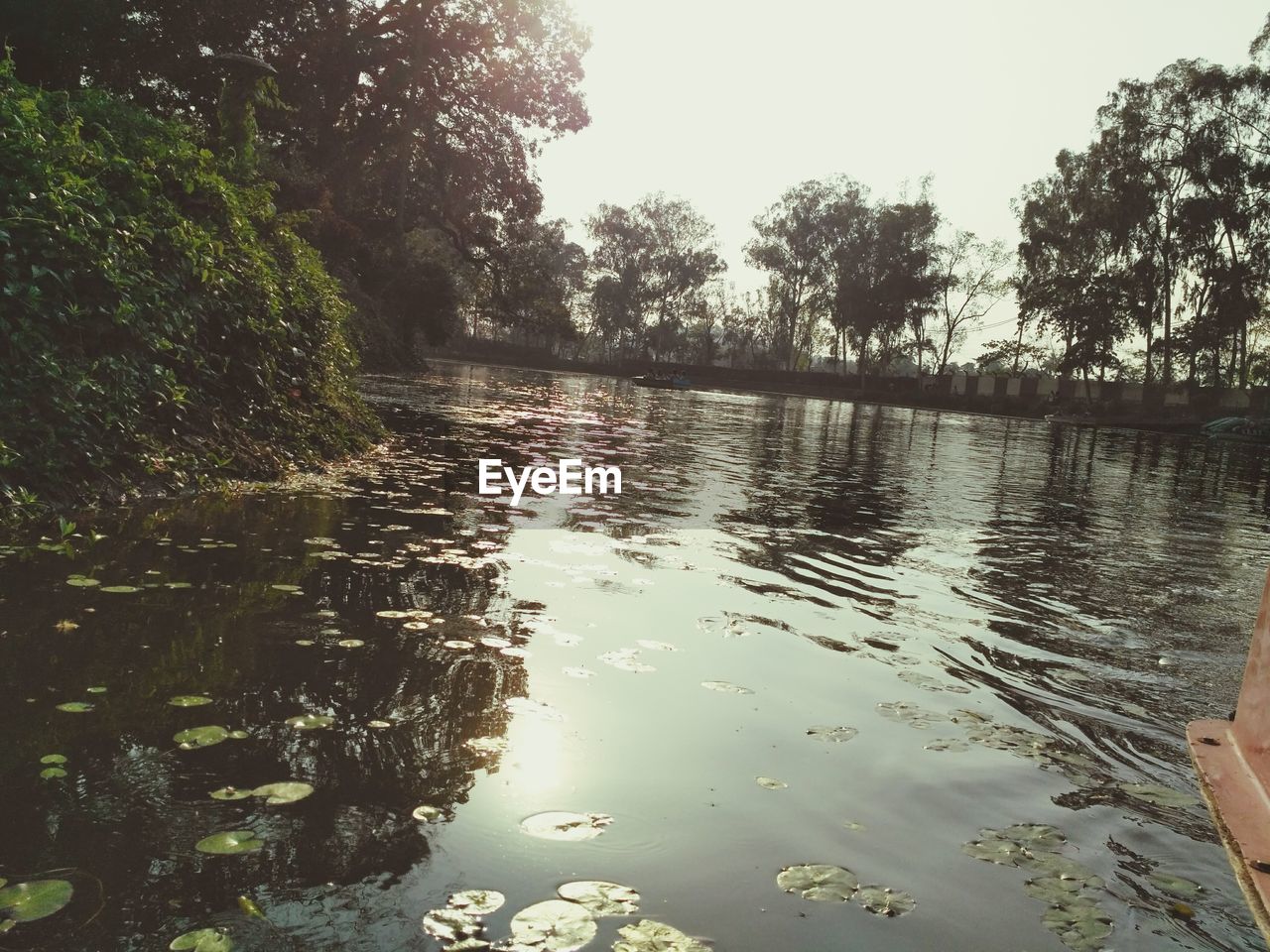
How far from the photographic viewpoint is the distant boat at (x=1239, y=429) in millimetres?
40375

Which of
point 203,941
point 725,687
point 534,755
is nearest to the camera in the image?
point 203,941

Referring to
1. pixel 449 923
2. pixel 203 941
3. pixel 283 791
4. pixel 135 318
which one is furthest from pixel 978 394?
pixel 203 941

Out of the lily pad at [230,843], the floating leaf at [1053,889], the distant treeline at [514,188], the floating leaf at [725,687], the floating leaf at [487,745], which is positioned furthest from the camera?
the distant treeline at [514,188]

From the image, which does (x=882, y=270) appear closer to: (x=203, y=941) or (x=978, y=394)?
(x=978, y=394)

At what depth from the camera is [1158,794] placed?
3549mm

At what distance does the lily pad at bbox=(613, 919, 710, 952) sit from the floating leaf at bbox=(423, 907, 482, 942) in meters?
0.37

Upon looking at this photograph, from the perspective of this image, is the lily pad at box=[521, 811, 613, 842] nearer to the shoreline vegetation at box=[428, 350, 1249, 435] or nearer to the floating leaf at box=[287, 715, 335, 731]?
the floating leaf at box=[287, 715, 335, 731]

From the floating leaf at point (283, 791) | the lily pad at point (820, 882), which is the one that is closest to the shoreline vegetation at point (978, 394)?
the lily pad at point (820, 882)

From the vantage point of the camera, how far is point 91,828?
2621 millimetres

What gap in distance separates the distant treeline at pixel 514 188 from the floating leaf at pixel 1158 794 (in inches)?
525

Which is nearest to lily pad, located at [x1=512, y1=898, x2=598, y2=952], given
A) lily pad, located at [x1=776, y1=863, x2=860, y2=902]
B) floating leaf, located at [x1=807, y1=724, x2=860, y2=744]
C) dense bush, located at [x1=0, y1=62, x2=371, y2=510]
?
lily pad, located at [x1=776, y1=863, x2=860, y2=902]

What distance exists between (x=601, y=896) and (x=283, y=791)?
1.09 m

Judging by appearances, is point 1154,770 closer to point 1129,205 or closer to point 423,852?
point 423,852

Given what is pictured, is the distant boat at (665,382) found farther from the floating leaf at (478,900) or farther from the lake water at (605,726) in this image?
the floating leaf at (478,900)
